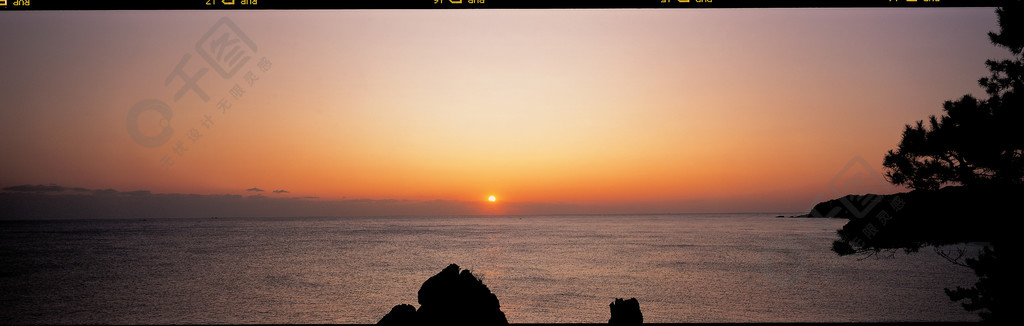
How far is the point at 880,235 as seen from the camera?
927 centimetres

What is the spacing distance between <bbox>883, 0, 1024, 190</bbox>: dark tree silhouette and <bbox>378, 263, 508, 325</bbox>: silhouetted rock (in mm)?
7180

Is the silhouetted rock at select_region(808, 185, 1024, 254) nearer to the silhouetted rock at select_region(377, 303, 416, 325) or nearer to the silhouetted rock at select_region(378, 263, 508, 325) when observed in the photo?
the silhouetted rock at select_region(378, 263, 508, 325)

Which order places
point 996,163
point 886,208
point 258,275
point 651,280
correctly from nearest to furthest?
point 996,163, point 886,208, point 651,280, point 258,275

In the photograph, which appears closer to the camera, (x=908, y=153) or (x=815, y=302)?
(x=908, y=153)

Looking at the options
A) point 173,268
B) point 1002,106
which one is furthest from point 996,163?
point 173,268

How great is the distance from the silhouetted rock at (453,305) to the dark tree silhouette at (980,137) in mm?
7180

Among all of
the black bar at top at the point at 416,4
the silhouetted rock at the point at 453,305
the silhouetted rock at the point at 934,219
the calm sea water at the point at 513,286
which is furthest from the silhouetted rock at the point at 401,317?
the calm sea water at the point at 513,286

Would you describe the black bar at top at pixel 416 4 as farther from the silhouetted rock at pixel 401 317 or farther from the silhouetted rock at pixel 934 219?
the silhouetted rock at pixel 401 317

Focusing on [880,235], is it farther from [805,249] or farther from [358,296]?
[805,249]

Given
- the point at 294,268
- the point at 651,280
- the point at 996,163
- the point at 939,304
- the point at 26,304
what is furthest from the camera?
the point at 294,268

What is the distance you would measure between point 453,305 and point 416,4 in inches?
157

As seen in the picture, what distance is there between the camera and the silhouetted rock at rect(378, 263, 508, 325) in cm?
776

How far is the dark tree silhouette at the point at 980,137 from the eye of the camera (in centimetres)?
873

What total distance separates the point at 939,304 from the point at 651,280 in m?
12.5
